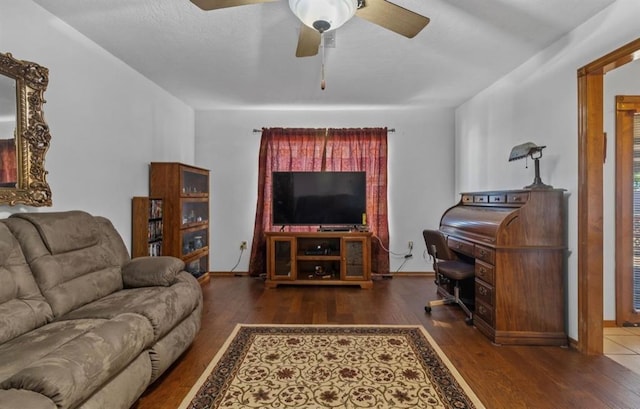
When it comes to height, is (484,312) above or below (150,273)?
below

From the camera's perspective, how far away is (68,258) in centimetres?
210

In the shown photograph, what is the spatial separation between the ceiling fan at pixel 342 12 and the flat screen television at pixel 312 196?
254 centimetres

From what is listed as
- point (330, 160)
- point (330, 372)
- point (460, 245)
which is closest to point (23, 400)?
point (330, 372)

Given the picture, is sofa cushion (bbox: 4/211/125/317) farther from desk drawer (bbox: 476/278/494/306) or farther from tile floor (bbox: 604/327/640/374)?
tile floor (bbox: 604/327/640/374)

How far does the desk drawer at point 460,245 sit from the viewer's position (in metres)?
3.04

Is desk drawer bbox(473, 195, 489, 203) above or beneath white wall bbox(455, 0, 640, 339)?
beneath

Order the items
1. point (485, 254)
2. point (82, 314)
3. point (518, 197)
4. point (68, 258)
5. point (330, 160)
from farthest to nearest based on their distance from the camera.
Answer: point (330, 160)
point (485, 254)
point (518, 197)
point (68, 258)
point (82, 314)

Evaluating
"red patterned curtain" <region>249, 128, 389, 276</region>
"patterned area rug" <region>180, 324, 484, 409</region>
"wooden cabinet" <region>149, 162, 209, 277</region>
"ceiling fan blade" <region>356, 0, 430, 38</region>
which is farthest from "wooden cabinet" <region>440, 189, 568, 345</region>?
"wooden cabinet" <region>149, 162, 209, 277</region>

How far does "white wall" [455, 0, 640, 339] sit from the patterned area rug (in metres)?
1.31

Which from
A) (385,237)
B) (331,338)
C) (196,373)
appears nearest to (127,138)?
(196,373)

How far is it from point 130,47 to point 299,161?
244 cm

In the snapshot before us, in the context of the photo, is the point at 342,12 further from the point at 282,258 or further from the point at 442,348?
the point at 282,258

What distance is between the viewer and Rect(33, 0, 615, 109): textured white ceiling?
2260 millimetres

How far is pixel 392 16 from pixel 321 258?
9.85 feet
